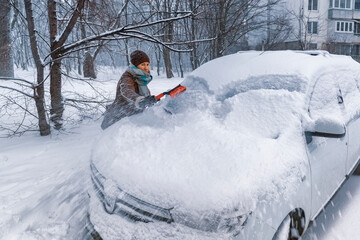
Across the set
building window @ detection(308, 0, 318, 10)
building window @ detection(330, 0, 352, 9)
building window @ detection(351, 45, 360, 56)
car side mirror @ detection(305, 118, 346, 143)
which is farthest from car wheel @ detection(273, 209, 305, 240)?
building window @ detection(351, 45, 360, 56)

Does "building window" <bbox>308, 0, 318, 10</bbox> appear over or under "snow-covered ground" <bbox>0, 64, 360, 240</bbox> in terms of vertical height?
over

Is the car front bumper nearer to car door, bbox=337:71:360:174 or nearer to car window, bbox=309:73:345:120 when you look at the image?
car window, bbox=309:73:345:120

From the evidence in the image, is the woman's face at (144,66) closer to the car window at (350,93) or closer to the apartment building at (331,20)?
the car window at (350,93)

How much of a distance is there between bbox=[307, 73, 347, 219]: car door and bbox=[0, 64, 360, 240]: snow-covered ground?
364 mm

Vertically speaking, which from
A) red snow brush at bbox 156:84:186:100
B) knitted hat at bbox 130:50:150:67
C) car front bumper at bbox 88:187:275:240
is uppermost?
knitted hat at bbox 130:50:150:67

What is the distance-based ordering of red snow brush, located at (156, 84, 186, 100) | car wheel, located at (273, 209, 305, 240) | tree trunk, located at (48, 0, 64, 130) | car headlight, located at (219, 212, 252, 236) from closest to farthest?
1. car headlight, located at (219, 212, 252, 236)
2. car wheel, located at (273, 209, 305, 240)
3. red snow brush, located at (156, 84, 186, 100)
4. tree trunk, located at (48, 0, 64, 130)

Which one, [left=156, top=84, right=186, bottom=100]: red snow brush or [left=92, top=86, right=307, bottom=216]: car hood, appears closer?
[left=92, top=86, right=307, bottom=216]: car hood

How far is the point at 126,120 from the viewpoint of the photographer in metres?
3.07

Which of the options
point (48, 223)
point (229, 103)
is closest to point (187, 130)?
point (229, 103)

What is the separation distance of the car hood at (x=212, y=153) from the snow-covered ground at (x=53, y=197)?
0.77 metres

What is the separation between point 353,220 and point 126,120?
254 centimetres

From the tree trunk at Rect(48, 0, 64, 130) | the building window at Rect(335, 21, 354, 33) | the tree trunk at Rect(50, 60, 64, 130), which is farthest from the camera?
the building window at Rect(335, 21, 354, 33)

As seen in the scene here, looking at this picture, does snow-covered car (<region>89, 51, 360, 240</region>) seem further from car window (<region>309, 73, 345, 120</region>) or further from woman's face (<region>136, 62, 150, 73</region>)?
woman's face (<region>136, 62, 150, 73</region>)

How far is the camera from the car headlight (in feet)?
5.49
